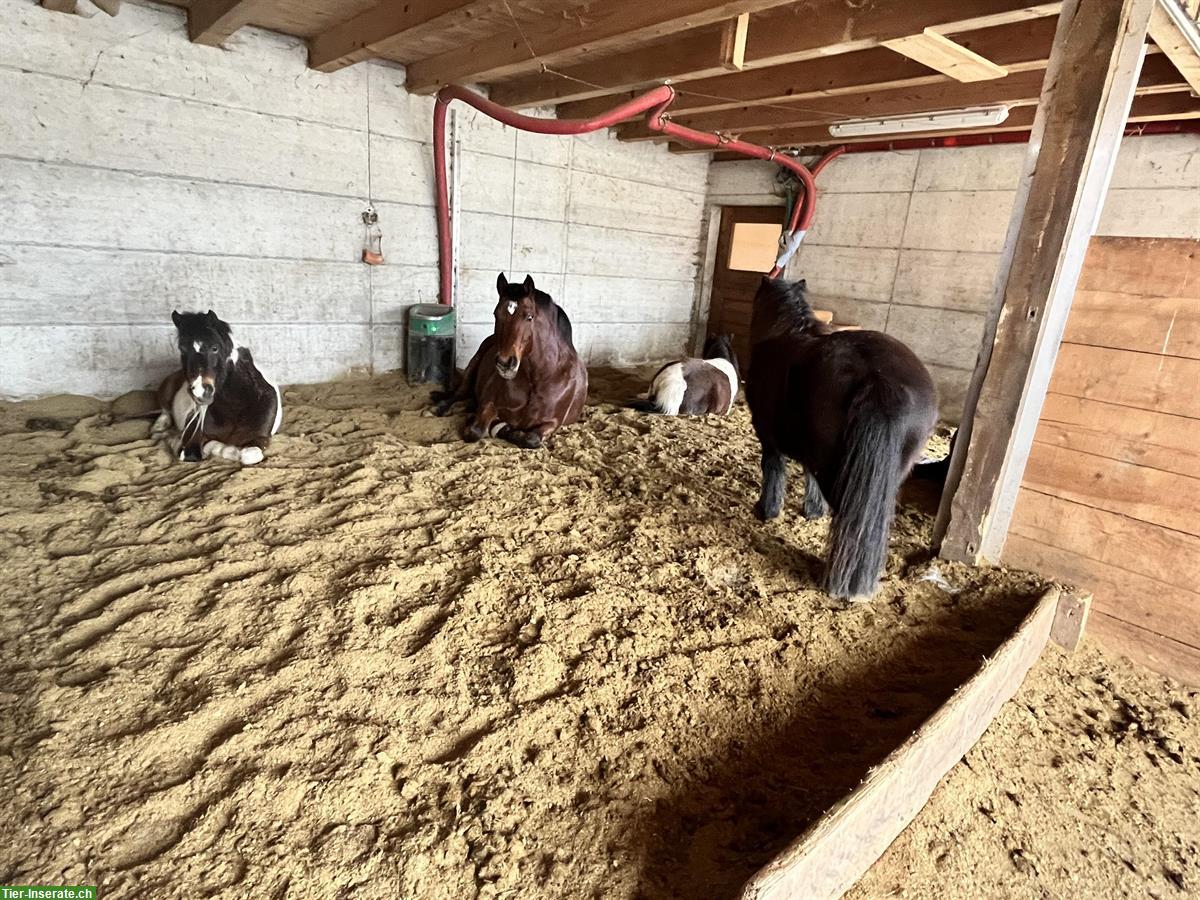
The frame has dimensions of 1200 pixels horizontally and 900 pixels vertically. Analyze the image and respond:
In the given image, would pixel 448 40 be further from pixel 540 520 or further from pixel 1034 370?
pixel 1034 370

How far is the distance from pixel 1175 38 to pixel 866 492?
2.39 meters

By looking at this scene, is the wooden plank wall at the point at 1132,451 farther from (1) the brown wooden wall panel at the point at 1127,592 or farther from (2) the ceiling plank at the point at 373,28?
(2) the ceiling plank at the point at 373,28

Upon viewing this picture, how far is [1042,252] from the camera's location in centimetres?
217

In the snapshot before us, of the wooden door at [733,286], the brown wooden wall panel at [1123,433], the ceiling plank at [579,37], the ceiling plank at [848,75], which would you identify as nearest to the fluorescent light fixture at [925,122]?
the ceiling plank at [848,75]

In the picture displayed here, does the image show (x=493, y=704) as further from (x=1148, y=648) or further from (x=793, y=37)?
(x=793, y=37)

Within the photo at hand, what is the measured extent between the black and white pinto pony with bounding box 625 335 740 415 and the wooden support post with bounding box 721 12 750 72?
7.16 feet

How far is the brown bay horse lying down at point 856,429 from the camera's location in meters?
2.09

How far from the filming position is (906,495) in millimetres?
3375

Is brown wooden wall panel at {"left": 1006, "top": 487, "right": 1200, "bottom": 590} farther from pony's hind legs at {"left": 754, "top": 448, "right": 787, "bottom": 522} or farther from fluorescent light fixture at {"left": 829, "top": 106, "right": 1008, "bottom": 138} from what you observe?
fluorescent light fixture at {"left": 829, "top": 106, "right": 1008, "bottom": 138}

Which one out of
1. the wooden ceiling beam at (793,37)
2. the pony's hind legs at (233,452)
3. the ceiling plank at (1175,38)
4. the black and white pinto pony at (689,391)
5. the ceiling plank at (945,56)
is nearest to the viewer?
the ceiling plank at (1175,38)

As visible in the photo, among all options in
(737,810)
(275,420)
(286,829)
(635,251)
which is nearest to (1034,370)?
(737,810)

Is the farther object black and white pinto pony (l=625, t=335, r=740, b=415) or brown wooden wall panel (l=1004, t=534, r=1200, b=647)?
black and white pinto pony (l=625, t=335, r=740, b=415)

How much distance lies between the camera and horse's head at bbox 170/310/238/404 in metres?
2.93

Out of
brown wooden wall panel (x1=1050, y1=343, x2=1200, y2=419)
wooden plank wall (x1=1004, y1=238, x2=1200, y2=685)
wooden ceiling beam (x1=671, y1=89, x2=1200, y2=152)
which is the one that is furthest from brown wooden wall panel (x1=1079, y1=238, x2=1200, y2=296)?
wooden ceiling beam (x1=671, y1=89, x2=1200, y2=152)
